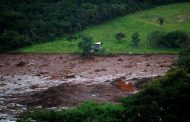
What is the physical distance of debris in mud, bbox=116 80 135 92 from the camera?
52213 millimetres

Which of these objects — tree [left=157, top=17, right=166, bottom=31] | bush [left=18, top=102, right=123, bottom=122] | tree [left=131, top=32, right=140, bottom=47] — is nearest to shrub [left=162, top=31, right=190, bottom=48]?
tree [left=131, top=32, right=140, bottom=47]

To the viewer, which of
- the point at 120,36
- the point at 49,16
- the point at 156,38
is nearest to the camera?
the point at 156,38

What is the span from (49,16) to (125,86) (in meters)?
43.2

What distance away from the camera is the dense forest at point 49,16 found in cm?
8550

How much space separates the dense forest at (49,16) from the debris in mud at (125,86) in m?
32.3

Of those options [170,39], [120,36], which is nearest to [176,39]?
[170,39]

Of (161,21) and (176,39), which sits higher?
(161,21)

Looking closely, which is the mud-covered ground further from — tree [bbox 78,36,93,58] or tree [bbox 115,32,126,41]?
tree [bbox 115,32,126,41]

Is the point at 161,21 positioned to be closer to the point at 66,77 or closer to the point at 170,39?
the point at 170,39

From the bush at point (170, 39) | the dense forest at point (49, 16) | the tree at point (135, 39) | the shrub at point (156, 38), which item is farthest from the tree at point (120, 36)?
the dense forest at point (49, 16)

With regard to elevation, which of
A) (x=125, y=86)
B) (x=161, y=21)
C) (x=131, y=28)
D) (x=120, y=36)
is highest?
(x=161, y=21)

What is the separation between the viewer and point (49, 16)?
92.9 metres

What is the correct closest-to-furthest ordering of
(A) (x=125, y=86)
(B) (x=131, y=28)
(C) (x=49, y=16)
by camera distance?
(A) (x=125, y=86) < (B) (x=131, y=28) < (C) (x=49, y=16)

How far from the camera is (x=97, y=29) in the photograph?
89.4 meters
